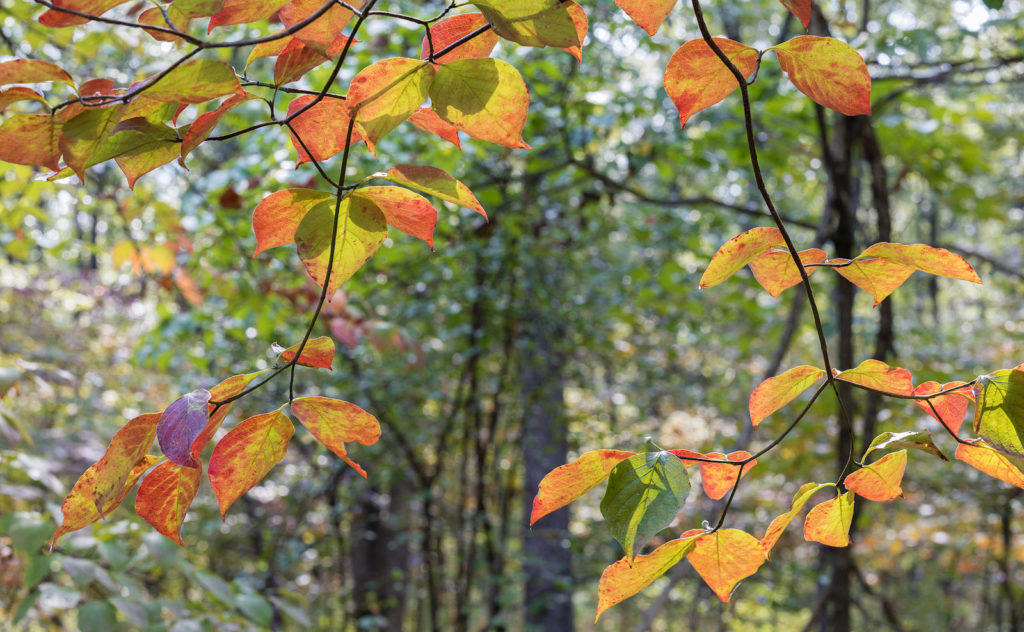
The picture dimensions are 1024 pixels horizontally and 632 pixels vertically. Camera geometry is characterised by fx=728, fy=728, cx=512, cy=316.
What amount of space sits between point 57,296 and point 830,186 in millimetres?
4699

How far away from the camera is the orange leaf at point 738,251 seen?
16.3 inches

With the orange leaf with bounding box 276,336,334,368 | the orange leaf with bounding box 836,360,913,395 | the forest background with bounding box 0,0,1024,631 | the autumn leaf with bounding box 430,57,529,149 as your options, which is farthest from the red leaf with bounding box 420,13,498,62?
the forest background with bounding box 0,0,1024,631

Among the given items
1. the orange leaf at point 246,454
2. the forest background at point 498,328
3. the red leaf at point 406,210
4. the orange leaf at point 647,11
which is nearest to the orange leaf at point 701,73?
the orange leaf at point 647,11

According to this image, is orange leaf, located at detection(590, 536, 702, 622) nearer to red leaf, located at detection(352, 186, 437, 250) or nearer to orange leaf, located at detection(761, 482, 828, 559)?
orange leaf, located at detection(761, 482, 828, 559)

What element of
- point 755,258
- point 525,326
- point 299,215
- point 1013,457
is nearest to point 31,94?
point 299,215

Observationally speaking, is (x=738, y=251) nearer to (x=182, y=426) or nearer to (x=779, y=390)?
(x=779, y=390)

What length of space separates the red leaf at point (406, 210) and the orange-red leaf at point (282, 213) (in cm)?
3

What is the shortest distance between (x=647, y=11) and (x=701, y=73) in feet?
0.15

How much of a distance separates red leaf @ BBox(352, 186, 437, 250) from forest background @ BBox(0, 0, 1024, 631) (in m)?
0.72

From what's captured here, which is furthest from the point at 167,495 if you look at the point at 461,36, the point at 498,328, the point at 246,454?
the point at 498,328

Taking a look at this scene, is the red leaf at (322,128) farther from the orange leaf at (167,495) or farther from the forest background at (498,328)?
the forest background at (498,328)

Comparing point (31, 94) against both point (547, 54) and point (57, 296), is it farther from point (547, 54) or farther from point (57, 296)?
point (57, 296)

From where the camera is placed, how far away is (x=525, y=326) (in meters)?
2.93

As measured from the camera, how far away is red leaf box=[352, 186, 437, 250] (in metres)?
0.41
